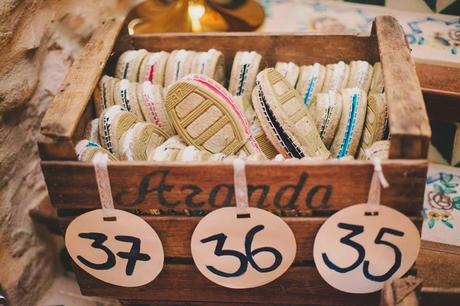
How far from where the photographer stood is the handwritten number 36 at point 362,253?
876 millimetres

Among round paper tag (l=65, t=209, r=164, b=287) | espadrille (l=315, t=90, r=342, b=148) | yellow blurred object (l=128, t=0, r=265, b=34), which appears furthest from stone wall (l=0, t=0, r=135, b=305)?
espadrille (l=315, t=90, r=342, b=148)

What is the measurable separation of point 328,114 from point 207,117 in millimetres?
264

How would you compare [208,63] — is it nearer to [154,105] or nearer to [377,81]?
[154,105]

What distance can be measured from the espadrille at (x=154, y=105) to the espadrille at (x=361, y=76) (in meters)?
0.43

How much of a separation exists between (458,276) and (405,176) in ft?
1.52

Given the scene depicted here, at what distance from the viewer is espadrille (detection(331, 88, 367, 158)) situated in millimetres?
1071

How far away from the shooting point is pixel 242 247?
919 millimetres

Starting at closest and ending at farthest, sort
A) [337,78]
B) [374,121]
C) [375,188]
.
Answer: [375,188], [374,121], [337,78]

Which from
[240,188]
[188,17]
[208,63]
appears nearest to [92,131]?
[208,63]

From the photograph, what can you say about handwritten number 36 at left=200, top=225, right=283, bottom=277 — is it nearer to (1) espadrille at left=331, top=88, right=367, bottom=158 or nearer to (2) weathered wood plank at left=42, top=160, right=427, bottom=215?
(2) weathered wood plank at left=42, top=160, right=427, bottom=215

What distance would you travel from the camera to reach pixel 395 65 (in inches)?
38.9

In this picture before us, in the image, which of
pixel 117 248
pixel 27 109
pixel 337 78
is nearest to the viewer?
pixel 117 248

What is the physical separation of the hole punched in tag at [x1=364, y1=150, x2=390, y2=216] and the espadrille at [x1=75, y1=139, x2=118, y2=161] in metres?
0.50

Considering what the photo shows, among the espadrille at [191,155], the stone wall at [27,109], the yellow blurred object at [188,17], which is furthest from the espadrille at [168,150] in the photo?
the yellow blurred object at [188,17]
